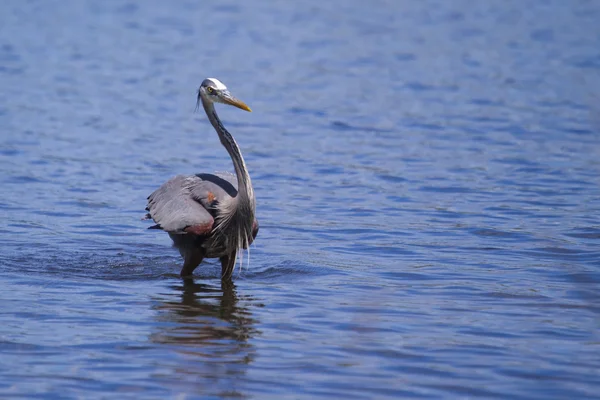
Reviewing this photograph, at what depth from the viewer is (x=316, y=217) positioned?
11336mm

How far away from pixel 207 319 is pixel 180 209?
3.80ft

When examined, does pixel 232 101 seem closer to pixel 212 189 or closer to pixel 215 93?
pixel 215 93

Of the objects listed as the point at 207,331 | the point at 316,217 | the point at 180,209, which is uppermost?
the point at 180,209

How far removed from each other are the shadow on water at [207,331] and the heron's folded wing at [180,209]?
58 cm

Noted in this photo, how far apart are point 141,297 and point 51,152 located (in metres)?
6.57

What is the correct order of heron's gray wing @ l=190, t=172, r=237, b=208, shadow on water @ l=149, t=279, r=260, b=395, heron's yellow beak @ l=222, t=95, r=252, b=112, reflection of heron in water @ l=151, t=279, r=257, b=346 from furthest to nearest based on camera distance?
heron's yellow beak @ l=222, t=95, r=252, b=112 → heron's gray wing @ l=190, t=172, r=237, b=208 → reflection of heron in water @ l=151, t=279, r=257, b=346 → shadow on water @ l=149, t=279, r=260, b=395

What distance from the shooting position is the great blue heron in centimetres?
852

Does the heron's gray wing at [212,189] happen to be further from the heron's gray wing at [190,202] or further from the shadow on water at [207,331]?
the shadow on water at [207,331]

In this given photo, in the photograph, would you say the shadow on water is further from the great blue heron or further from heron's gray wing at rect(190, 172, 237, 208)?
heron's gray wing at rect(190, 172, 237, 208)

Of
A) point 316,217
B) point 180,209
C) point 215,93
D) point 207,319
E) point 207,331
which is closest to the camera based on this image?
point 207,331

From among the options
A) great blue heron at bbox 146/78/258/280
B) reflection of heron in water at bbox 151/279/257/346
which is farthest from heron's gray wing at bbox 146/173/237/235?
reflection of heron in water at bbox 151/279/257/346

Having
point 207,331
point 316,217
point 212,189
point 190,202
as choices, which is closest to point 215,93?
point 212,189

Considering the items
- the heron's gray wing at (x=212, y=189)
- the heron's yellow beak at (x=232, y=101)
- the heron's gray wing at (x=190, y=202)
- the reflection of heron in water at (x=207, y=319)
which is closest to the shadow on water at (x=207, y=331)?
the reflection of heron in water at (x=207, y=319)

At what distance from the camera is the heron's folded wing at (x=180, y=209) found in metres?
8.45
